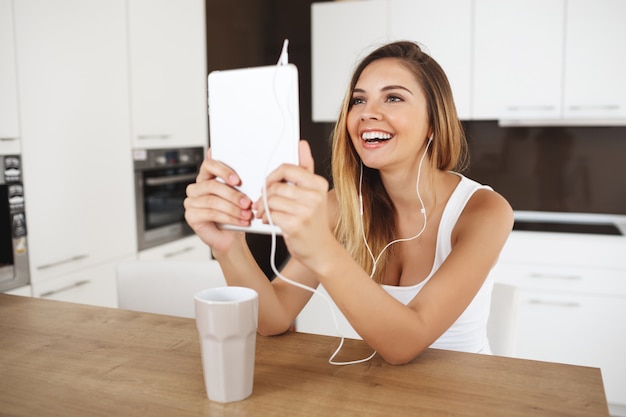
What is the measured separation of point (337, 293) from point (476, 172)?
9.46 ft

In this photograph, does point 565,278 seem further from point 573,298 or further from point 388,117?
point 388,117

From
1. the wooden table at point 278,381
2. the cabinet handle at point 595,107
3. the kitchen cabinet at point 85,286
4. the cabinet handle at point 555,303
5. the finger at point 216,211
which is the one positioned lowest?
the cabinet handle at point 555,303

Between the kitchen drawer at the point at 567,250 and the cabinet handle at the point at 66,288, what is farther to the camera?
the kitchen drawer at the point at 567,250

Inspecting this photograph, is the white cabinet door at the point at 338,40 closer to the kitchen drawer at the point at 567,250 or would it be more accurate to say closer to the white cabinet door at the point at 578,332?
the kitchen drawer at the point at 567,250

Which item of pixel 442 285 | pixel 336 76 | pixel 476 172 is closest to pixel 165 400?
pixel 442 285

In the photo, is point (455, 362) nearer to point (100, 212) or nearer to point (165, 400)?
point (165, 400)

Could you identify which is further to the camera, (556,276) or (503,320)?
(556,276)

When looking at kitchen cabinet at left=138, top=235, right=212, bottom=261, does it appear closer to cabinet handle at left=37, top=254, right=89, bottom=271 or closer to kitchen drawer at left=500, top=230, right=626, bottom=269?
cabinet handle at left=37, top=254, right=89, bottom=271

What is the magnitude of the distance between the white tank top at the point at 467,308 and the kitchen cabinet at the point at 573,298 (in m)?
1.35

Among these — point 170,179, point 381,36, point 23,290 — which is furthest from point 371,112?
point 381,36

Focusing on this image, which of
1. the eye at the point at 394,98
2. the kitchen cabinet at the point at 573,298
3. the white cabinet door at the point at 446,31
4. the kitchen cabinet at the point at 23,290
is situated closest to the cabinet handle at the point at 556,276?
the kitchen cabinet at the point at 573,298

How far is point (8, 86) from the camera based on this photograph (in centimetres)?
191

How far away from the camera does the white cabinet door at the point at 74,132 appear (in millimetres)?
2006

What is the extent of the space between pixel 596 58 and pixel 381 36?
1152mm
